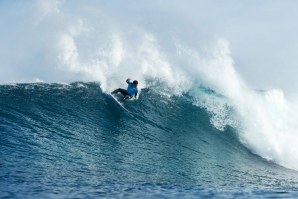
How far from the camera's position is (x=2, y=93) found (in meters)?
15.6

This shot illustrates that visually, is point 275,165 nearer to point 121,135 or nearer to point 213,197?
point 121,135

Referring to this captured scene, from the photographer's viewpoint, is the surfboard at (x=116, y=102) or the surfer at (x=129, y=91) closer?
the surfboard at (x=116, y=102)

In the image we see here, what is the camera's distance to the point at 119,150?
497 inches

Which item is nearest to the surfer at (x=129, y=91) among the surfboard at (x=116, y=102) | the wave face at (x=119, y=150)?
the surfboard at (x=116, y=102)

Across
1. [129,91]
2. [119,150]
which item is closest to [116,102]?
[129,91]

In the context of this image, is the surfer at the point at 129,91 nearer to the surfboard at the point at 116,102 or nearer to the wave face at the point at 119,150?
the surfboard at the point at 116,102

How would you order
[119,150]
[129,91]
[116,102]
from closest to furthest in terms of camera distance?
[119,150]
[116,102]
[129,91]

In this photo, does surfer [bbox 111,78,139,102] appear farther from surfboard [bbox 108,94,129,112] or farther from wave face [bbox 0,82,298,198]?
wave face [bbox 0,82,298,198]

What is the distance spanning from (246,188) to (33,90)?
1034 cm

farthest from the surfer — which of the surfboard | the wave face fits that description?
the wave face

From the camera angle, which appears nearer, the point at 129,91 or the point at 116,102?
the point at 116,102

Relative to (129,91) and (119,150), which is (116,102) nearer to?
(129,91)

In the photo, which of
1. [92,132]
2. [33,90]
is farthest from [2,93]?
[92,132]

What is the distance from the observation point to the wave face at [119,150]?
9.02 m
